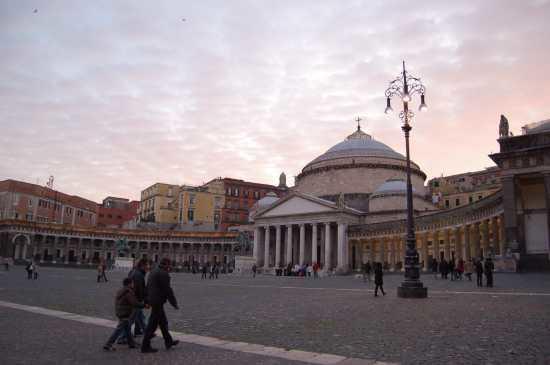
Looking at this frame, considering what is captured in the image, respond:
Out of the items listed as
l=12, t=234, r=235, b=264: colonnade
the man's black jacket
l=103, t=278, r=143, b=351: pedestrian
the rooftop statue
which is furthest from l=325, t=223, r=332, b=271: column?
the man's black jacket

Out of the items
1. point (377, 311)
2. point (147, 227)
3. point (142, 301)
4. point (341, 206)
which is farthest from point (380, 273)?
point (147, 227)

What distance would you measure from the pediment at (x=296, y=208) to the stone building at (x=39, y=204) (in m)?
44.8

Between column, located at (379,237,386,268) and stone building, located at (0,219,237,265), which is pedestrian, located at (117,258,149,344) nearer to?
column, located at (379,237,386,268)

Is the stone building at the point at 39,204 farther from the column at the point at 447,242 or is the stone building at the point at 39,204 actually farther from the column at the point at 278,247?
the column at the point at 447,242

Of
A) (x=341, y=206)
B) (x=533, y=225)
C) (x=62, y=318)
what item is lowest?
(x=62, y=318)

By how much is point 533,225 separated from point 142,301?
31.7 metres

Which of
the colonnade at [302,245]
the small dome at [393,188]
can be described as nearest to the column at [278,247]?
the colonnade at [302,245]

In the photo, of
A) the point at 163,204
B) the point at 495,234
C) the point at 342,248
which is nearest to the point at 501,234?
the point at 495,234

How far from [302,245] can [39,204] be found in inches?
2111

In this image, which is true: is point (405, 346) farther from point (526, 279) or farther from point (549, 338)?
point (526, 279)

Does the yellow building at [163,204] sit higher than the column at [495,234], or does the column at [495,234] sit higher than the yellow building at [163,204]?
the yellow building at [163,204]

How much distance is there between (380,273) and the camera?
2070 cm

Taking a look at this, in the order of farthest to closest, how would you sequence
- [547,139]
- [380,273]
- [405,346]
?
[547,139]
[380,273]
[405,346]

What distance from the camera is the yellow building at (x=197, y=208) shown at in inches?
3935
